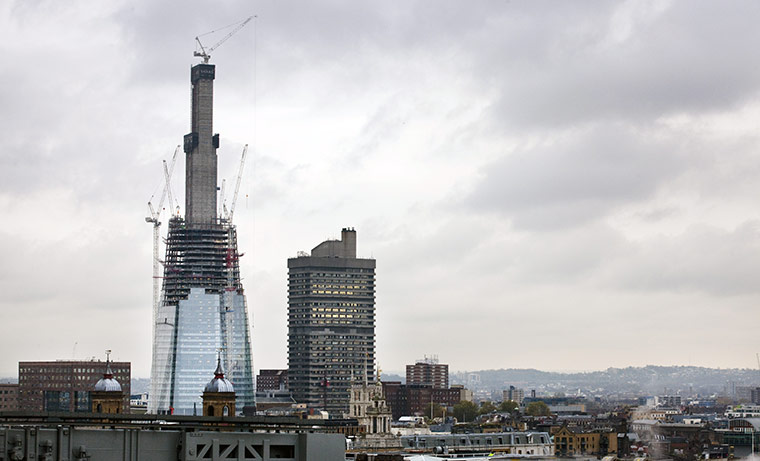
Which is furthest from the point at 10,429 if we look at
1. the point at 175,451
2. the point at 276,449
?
the point at 276,449

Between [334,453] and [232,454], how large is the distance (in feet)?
10.5

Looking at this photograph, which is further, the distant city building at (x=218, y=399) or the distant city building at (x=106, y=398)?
the distant city building at (x=106, y=398)

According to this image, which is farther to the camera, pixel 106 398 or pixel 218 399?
pixel 106 398

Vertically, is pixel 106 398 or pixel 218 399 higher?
pixel 106 398

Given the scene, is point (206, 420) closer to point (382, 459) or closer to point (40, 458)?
point (40, 458)

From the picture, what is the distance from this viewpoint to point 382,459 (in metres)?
148

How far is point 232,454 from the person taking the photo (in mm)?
37875

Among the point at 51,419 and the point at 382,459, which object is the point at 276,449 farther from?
the point at 382,459

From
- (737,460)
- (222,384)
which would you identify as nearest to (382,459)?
(222,384)

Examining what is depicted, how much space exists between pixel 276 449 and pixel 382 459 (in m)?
111

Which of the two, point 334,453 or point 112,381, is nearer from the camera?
point 334,453

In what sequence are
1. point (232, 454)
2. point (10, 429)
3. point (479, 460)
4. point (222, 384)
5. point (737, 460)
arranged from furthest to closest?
point (737, 460) → point (479, 460) → point (222, 384) → point (232, 454) → point (10, 429)

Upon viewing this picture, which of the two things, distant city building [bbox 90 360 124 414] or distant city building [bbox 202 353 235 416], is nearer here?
distant city building [bbox 202 353 235 416]

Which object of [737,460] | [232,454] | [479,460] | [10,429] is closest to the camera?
[10,429]
